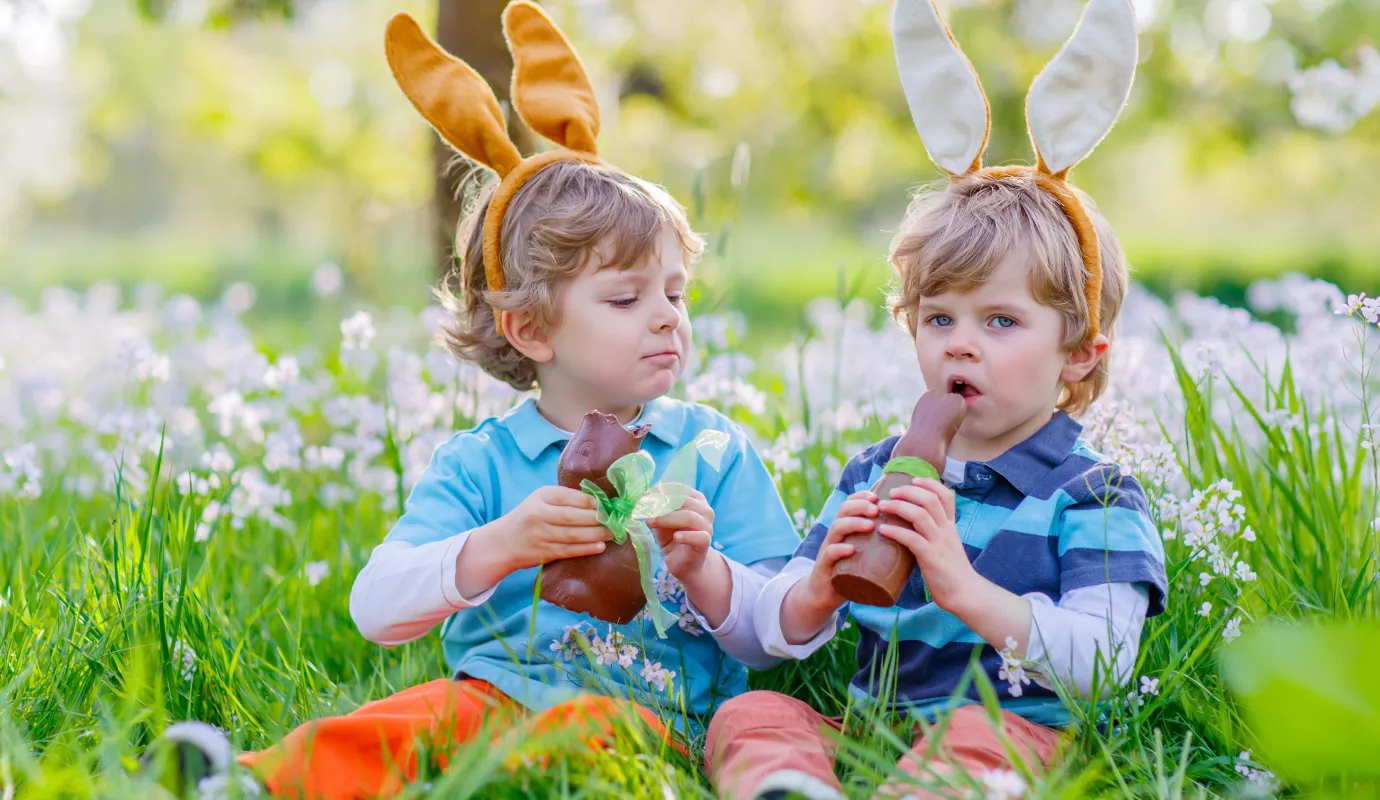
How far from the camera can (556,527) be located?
2.02 meters

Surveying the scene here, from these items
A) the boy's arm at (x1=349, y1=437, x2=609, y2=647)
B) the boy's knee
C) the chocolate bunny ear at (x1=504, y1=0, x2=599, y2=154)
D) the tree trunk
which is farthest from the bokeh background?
the boy's knee

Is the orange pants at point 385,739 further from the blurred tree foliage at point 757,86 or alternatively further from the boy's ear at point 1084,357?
the blurred tree foliage at point 757,86

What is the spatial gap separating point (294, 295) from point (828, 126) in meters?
6.96

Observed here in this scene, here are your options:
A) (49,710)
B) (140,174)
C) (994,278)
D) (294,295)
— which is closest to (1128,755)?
(994,278)

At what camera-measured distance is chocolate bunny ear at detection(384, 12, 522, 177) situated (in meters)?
2.46

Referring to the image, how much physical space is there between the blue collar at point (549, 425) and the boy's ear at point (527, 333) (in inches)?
4.7

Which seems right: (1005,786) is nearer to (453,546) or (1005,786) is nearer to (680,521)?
(680,521)

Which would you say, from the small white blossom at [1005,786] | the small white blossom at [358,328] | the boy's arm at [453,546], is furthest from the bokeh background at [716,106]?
the small white blossom at [1005,786]

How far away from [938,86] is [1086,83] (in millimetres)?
261

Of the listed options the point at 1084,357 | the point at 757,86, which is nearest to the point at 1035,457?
the point at 1084,357

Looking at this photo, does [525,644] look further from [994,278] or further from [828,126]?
[828,126]

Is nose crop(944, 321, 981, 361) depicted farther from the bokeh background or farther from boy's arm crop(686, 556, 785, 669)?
the bokeh background

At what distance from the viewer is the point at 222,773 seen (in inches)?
69.1

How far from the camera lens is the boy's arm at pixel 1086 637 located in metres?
1.95
